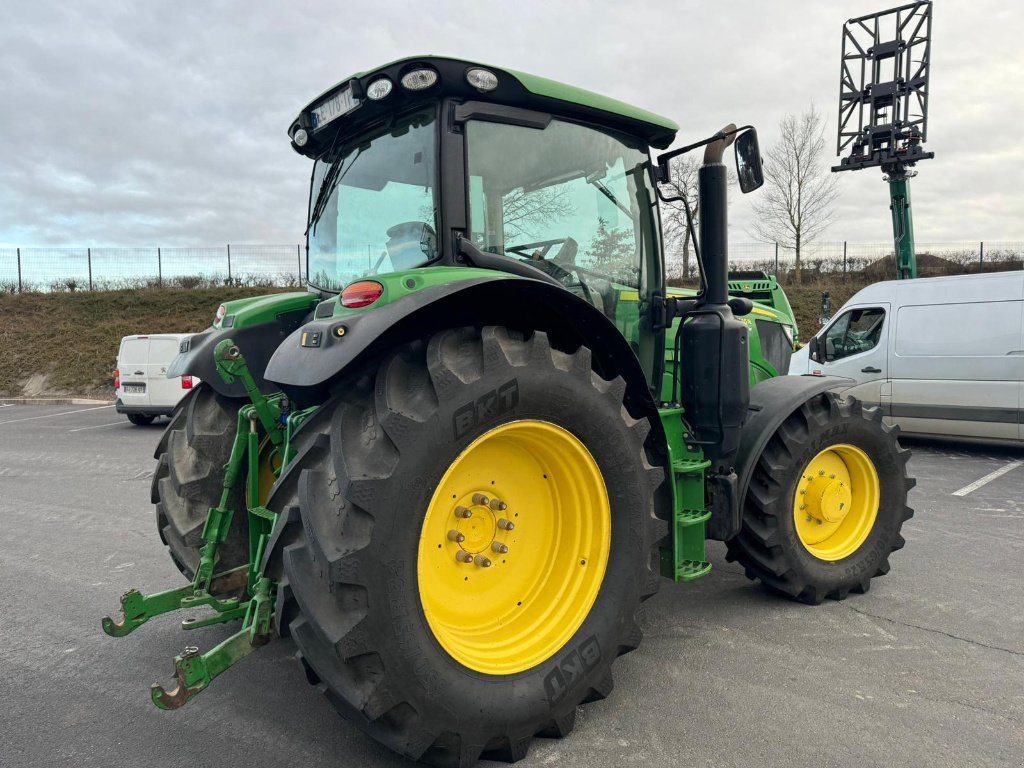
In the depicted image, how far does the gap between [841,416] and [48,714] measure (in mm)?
3869

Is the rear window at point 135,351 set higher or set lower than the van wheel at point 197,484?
higher

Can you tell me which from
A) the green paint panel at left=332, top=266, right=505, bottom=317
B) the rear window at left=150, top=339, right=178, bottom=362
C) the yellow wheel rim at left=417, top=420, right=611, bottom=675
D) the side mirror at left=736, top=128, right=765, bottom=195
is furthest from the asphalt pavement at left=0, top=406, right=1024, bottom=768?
the rear window at left=150, top=339, right=178, bottom=362

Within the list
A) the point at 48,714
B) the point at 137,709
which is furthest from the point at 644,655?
the point at 48,714

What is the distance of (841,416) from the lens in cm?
381

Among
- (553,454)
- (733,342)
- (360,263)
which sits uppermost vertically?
(360,263)

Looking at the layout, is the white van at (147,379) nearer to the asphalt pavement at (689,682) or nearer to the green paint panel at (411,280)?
the asphalt pavement at (689,682)

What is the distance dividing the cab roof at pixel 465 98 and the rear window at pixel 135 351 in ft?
34.5

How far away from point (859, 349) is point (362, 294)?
8908 mm

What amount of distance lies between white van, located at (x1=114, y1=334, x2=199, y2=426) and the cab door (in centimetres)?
1012

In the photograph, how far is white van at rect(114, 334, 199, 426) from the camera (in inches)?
487

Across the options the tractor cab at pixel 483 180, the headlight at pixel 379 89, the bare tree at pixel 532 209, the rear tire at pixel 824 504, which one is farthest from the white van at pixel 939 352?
the headlight at pixel 379 89

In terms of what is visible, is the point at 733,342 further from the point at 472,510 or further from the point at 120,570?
the point at 120,570

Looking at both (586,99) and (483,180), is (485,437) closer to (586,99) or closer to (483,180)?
(483,180)

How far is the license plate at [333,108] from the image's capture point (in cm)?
295
